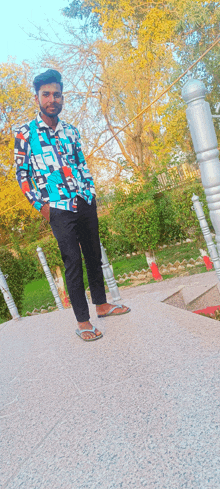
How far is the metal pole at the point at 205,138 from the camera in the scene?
1.61 m

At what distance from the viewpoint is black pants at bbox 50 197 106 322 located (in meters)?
2.06

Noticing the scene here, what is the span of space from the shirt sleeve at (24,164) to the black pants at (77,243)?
10 cm

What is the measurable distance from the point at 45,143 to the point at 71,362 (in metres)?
1.15

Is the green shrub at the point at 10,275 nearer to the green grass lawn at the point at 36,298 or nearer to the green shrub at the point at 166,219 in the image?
the green grass lawn at the point at 36,298

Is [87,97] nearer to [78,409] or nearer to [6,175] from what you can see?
[6,175]

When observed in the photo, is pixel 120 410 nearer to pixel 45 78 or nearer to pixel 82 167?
pixel 82 167

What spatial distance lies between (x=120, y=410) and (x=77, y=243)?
108 cm

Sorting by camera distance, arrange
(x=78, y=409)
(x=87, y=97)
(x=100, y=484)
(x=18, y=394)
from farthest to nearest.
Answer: (x=87, y=97)
(x=18, y=394)
(x=78, y=409)
(x=100, y=484)

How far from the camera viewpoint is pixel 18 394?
5.53 ft

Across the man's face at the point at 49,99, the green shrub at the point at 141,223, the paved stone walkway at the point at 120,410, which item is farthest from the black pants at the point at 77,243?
the green shrub at the point at 141,223

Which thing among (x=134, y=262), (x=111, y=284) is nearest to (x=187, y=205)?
(x=134, y=262)

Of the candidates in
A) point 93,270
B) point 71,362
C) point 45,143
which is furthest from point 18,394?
point 45,143

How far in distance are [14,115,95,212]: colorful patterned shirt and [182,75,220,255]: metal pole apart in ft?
2.41

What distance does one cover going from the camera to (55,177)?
6.72 feet
